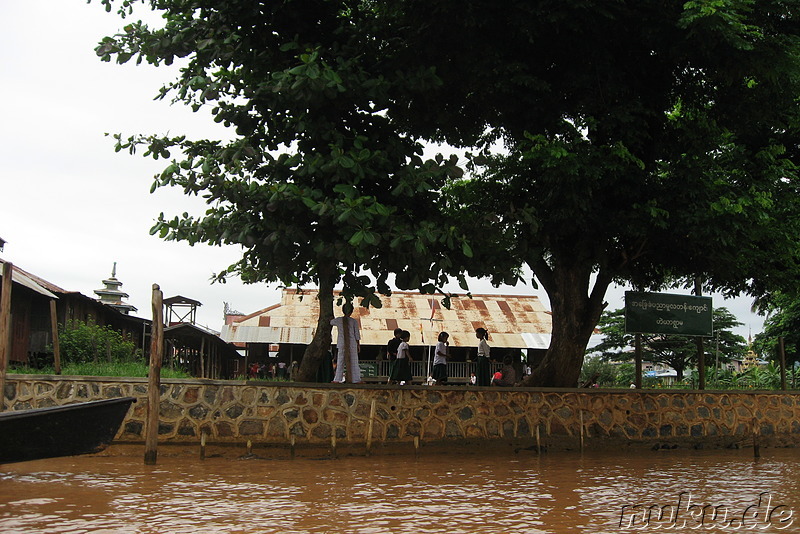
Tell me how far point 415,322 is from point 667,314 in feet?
38.8

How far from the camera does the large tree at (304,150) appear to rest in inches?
430

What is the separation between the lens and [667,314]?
1586 centimetres

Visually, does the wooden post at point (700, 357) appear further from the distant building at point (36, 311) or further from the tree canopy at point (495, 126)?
the distant building at point (36, 311)

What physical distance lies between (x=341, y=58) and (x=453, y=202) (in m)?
5.39

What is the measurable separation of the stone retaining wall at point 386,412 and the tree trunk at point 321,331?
604 millimetres

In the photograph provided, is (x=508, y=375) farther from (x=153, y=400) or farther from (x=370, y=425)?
(x=153, y=400)

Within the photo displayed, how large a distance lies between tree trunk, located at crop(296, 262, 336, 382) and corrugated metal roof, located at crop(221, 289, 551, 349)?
11548 millimetres

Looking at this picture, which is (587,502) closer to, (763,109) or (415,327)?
(763,109)

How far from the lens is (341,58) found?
37.5 feet

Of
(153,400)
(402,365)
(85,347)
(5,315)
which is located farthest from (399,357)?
(85,347)

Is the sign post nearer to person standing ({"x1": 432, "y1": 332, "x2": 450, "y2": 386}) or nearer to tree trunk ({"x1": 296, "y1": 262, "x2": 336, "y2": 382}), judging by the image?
person standing ({"x1": 432, "y1": 332, "x2": 450, "y2": 386})

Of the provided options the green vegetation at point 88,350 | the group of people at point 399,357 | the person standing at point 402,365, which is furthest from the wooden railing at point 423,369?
the person standing at point 402,365

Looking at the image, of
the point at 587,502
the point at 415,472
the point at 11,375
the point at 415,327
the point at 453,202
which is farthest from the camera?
the point at 415,327

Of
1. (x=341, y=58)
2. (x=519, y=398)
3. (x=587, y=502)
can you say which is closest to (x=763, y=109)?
(x=519, y=398)
